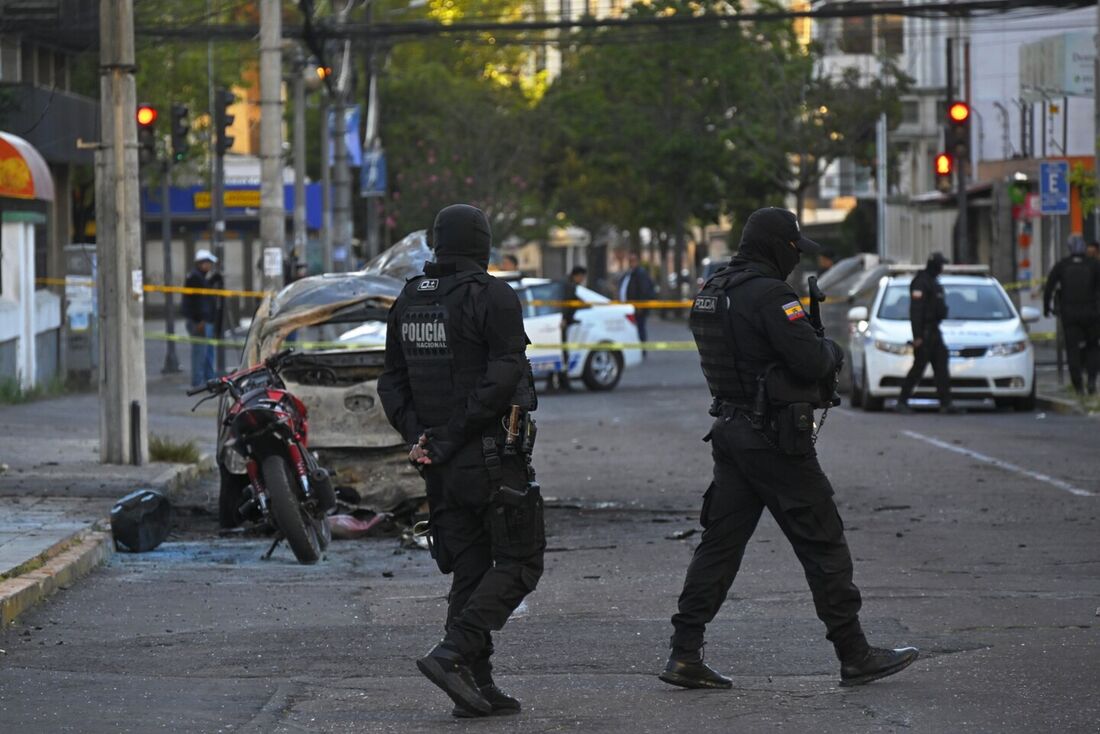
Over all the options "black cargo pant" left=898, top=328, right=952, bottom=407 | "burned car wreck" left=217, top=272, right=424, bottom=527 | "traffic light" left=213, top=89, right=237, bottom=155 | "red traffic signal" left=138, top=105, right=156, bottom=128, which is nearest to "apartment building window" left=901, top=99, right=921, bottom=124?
"traffic light" left=213, top=89, right=237, bottom=155

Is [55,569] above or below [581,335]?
below

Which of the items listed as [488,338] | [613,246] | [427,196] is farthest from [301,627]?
[613,246]

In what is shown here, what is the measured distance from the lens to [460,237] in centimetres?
706

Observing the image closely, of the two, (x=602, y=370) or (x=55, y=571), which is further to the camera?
(x=602, y=370)

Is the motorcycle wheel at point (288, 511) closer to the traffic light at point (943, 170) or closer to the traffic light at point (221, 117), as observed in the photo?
the traffic light at point (221, 117)

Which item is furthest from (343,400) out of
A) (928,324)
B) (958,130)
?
(958,130)

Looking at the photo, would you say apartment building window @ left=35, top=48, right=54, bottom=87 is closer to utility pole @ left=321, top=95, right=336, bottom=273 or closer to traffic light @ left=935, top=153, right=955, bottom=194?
utility pole @ left=321, top=95, right=336, bottom=273

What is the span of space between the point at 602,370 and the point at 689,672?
2183 centimetres

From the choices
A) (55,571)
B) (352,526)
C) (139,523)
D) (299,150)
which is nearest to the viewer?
(55,571)

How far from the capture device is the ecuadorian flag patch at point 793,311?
23.7 feet

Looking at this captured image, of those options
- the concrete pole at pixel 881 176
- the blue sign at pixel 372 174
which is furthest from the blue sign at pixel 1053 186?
the concrete pole at pixel 881 176

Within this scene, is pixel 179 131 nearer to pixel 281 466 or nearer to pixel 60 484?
pixel 60 484

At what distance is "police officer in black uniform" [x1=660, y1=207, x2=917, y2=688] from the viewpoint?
23.8 ft

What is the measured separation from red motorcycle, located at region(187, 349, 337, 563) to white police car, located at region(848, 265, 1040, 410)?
12726 millimetres
